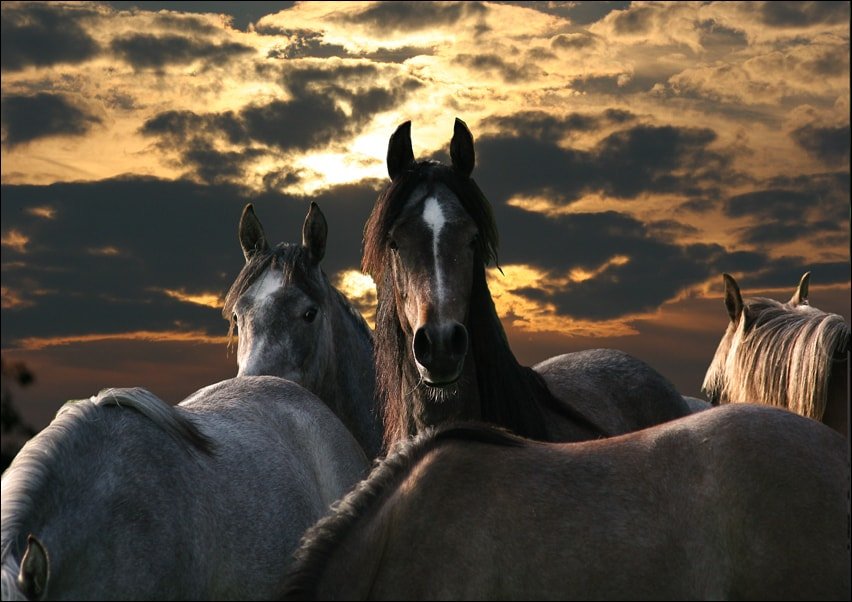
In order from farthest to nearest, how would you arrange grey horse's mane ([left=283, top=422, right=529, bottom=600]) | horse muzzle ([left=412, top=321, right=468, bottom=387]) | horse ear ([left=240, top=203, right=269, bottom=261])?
1. horse ear ([left=240, top=203, right=269, bottom=261])
2. horse muzzle ([left=412, top=321, right=468, bottom=387])
3. grey horse's mane ([left=283, top=422, right=529, bottom=600])

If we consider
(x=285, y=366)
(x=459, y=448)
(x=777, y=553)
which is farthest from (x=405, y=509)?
(x=285, y=366)

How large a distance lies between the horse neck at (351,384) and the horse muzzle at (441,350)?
2.69m

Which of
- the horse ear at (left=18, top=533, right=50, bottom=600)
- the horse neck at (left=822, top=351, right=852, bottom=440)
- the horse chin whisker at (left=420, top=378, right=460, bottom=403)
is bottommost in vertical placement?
the horse neck at (left=822, top=351, right=852, bottom=440)

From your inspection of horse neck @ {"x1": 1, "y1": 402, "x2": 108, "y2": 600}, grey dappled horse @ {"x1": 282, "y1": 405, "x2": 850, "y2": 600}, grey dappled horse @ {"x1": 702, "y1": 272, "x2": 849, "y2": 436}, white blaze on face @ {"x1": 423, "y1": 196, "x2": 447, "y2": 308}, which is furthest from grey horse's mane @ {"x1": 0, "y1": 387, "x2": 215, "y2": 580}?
grey dappled horse @ {"x1": 702, "y1": 272, "x2": 849, "y2": 436}

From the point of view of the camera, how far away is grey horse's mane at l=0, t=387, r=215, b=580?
4.05 metres

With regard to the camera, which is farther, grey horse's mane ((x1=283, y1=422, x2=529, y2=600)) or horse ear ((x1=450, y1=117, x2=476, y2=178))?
horse ear ((x1=450, y1=117, x2=476, y2=178))

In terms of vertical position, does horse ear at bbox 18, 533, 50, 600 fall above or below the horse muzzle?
below

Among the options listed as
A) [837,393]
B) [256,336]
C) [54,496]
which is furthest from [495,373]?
[54,496]

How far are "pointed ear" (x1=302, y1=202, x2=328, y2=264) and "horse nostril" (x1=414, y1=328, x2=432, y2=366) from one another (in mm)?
3105

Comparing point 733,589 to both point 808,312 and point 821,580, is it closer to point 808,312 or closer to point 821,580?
point 821,580

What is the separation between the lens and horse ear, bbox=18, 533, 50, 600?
3609 millimetres

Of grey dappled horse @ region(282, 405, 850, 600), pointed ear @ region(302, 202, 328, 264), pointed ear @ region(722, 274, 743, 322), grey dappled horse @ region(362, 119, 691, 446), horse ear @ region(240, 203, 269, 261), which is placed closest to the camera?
grey dappled horse @ region(282, 405, 850, 600)

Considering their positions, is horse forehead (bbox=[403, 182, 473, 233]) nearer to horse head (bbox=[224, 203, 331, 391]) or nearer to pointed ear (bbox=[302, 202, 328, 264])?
horse head (bbox=[224, 203, 331, 391])

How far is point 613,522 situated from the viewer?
3.67 metres
